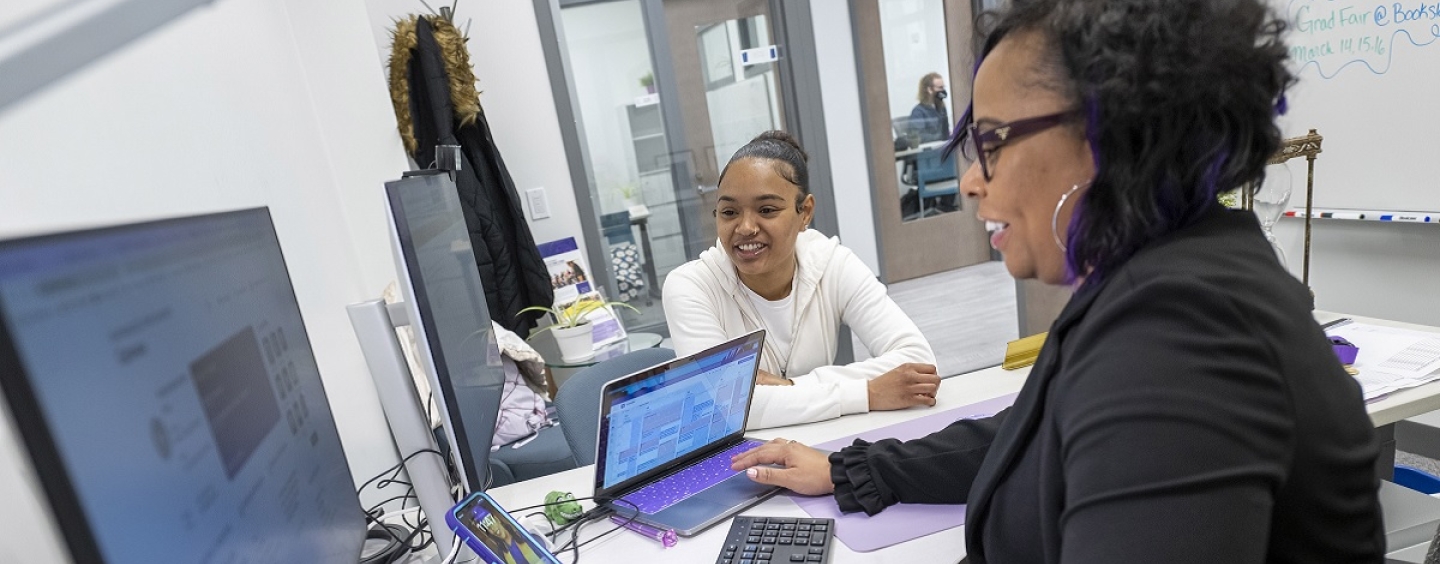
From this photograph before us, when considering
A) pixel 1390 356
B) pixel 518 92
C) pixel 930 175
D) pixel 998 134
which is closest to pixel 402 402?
pixel 998 134

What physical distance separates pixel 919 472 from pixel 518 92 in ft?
8.76

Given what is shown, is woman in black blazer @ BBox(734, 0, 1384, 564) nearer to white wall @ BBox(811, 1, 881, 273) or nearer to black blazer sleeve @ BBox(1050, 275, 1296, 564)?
black blazer sleeve @ BBox(1050, 275, 1296, 564)

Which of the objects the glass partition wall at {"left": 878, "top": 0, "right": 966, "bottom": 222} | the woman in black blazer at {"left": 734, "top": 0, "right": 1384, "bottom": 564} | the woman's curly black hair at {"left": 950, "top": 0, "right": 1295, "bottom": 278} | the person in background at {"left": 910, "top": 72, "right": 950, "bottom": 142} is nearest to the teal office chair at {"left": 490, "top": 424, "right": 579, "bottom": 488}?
the woman in black blazer at {"left": 734, "top": 0, "right": 1384, "bottom": 564}

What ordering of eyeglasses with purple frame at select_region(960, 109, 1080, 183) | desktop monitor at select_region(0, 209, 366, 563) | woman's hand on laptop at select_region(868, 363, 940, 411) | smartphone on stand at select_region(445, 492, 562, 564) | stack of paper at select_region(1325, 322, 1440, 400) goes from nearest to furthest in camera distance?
desktop monitor at select_region(0, 209, 366, 563) → eyeglasses with purple frame at select_region(960, 109, 1080, 183) → smartphone on stand at select_region(445, 492, 562, 564) → stack of paper at select_region(1325, 322, 1440, 400) → woman's hand on laptop at select_region(868, 363, 940, 411)

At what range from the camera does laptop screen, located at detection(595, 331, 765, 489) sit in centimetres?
112

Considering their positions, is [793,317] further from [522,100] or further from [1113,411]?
[522,100]

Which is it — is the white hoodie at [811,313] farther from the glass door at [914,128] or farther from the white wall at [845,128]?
the glass door at [914,128]

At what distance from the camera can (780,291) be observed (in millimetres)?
1847

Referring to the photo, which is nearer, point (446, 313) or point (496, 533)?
point (496, 533)

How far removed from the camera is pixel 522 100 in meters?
3.18

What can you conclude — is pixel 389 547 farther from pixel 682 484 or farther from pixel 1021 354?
pixel 1021 354

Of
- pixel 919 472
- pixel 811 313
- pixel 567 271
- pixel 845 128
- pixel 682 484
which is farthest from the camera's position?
pixel 845 128

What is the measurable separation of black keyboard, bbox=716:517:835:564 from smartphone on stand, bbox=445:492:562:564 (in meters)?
0.28

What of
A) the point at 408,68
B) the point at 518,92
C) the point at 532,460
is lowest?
the point at 532,460
